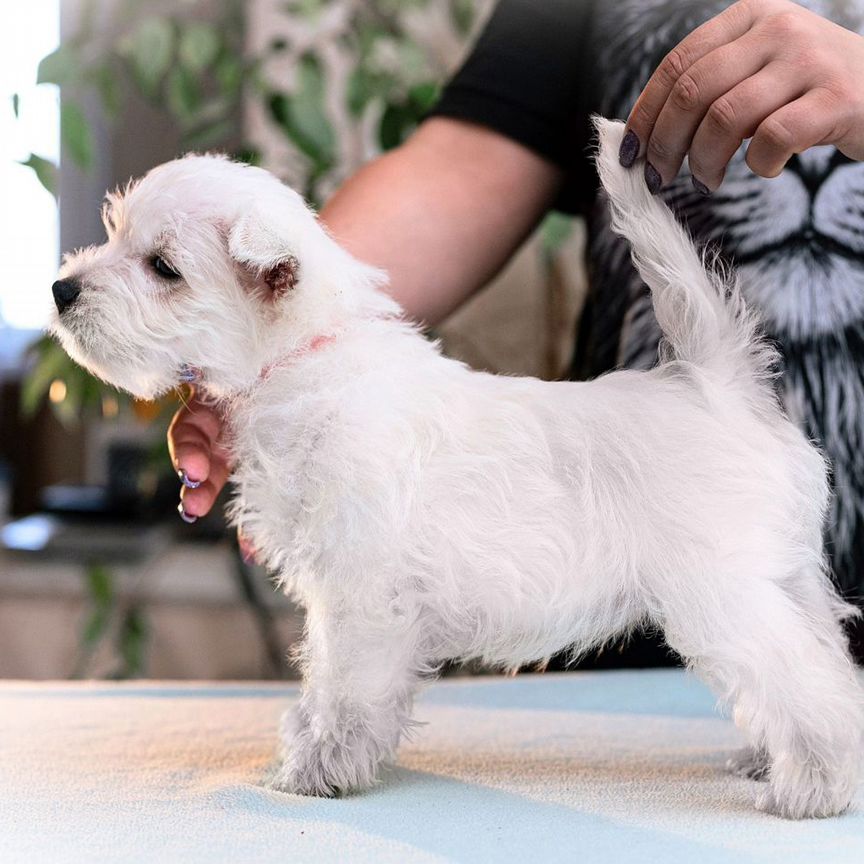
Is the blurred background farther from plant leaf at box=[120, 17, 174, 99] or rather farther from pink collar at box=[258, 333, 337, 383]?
pink collar at box=[258, 333, 337, 383]

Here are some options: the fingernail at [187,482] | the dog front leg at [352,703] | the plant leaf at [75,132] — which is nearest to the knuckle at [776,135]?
the dog front leg at [352,703]

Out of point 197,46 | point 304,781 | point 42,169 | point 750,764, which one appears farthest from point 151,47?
point 750,764

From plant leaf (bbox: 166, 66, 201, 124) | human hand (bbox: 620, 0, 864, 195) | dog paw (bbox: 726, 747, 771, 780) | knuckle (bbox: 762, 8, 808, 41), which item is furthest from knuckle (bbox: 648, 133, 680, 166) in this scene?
plant leaf (bbox: 166, 66, 201, 124)

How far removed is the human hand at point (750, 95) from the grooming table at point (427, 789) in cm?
51

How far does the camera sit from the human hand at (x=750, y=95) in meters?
0.84

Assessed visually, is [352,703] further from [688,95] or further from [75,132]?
[75,132]

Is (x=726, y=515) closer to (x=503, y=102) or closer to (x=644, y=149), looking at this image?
(x=644, y=149)

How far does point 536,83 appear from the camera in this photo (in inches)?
55.2

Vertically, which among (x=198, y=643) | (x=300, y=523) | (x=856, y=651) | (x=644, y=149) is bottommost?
(x=198, y=643)

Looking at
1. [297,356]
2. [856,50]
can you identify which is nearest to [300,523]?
[297,356]

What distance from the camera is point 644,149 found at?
88cm

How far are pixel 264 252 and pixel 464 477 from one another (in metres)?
0.24

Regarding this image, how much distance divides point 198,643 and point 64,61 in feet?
5.05

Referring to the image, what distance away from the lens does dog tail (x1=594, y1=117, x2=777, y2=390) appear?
0.88 meters
